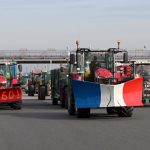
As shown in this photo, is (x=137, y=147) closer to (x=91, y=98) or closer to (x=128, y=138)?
(x=128, y=138)

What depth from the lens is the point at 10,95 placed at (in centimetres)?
2633

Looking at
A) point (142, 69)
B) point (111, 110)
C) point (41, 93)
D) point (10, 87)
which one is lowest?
point (41, 93)

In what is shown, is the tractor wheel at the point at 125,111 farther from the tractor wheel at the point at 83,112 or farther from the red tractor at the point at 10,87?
the red tractor at the point at 10,87

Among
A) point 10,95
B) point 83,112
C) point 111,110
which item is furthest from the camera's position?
point 10,95

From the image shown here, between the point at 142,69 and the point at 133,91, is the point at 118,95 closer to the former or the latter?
the point at 133,91

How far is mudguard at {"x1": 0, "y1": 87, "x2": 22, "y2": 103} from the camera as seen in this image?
85.8 feet

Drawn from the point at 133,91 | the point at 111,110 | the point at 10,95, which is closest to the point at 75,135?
the point at 133,91

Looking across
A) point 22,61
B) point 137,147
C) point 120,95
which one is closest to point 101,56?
point 120,95

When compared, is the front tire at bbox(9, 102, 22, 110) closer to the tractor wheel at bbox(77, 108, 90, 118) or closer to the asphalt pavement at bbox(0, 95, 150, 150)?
the tractor wheel at bbox(77, 108, 90, 118)

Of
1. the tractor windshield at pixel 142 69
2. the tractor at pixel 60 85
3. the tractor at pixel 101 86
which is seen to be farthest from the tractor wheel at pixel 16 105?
the tractor windshield at pixel 142 69

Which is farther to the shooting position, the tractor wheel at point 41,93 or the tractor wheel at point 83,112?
the tractor wheel at point 41,93

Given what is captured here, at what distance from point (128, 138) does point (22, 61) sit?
9009cm

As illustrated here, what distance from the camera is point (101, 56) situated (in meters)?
22.5

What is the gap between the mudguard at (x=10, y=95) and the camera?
2614cm
